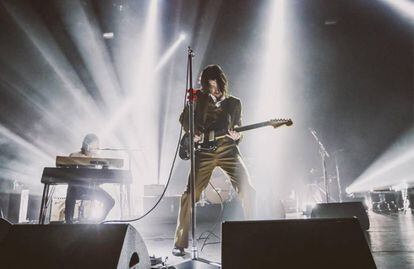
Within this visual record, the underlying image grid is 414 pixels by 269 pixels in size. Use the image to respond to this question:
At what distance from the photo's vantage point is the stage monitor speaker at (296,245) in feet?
4.06

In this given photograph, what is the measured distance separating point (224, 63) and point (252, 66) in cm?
93

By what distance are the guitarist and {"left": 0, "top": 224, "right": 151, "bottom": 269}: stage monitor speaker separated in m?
1.57

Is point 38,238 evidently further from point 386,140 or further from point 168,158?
point 386,140

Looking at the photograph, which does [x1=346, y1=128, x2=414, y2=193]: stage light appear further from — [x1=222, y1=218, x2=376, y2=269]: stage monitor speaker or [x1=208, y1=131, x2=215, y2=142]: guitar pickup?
[x1=222, y1=218, x2=376, y2=269]: stage monitor speaker

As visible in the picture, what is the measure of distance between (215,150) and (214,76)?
2.87 feet

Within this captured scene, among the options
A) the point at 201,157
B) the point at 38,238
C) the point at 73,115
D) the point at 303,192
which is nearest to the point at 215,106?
the point at 201,157

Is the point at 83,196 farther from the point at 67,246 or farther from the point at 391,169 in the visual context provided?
the point at 391,169

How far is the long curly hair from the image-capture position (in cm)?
330

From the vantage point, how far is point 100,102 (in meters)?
9.38

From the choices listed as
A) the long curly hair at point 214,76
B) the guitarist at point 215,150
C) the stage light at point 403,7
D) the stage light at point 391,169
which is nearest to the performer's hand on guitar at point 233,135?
the guitarist at point 215,150

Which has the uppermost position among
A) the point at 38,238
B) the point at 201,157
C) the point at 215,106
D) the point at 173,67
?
the point at 173,67

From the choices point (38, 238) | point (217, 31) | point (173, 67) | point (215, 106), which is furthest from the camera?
point (173, 67)

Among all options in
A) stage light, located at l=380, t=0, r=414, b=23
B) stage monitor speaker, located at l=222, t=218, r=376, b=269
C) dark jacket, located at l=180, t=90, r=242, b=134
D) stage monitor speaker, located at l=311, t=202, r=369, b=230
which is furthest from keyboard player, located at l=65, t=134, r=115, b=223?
stage light, located at l=380, t=0, r=414, b=23

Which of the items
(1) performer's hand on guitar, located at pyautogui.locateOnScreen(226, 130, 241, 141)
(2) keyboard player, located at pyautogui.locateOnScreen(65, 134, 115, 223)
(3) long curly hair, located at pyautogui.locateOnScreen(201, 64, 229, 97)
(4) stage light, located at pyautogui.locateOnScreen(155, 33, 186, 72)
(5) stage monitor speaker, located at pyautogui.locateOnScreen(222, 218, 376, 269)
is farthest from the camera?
(4) stage light, located at pyautogui.locateOnScreen(155, 33, 186, 72)
